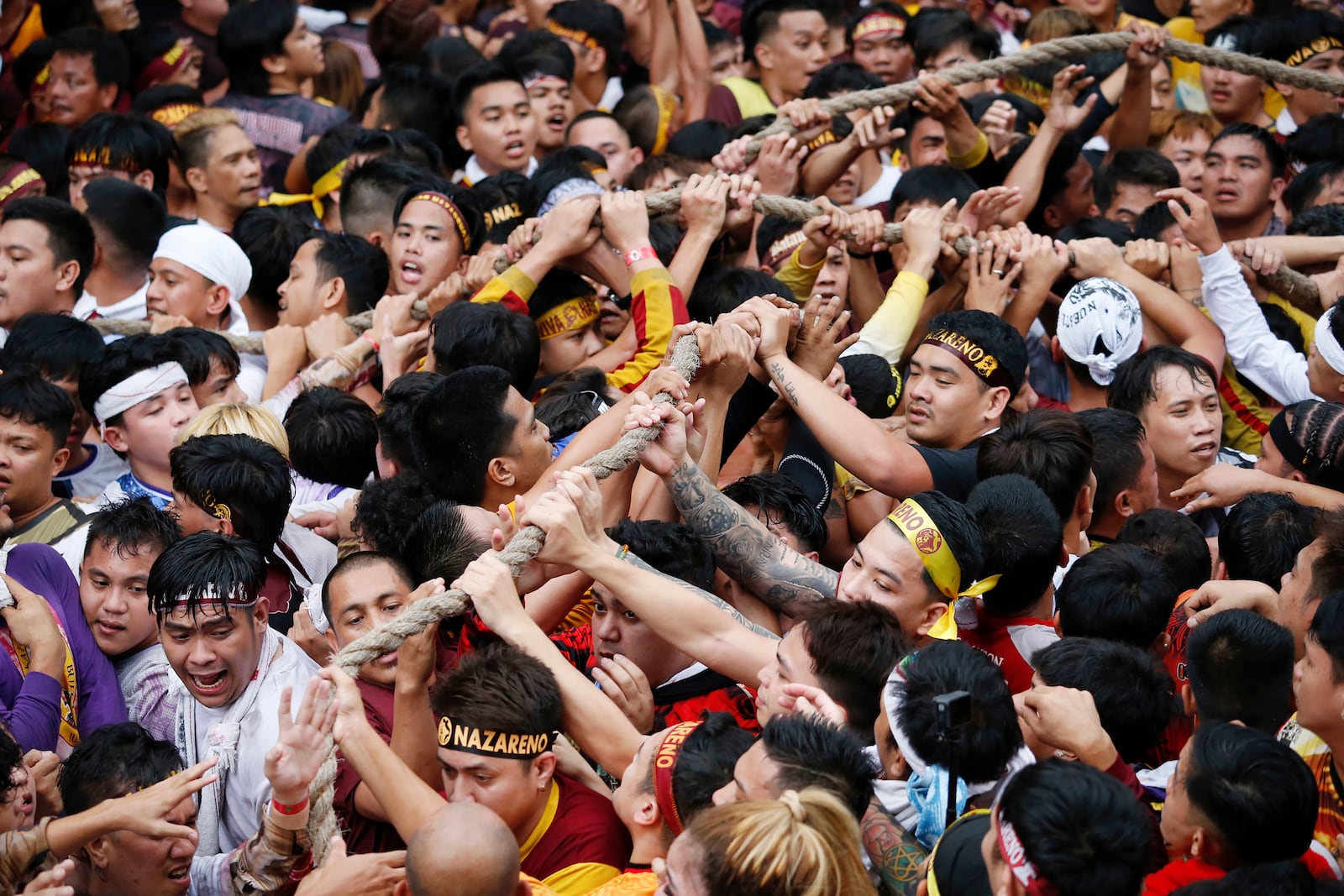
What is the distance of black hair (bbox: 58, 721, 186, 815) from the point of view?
370 centimetres

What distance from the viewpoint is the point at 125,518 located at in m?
4.41

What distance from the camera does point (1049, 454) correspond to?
A: 439 centimetres

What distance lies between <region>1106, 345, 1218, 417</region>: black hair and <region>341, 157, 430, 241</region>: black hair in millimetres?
3434

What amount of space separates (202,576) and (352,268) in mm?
2709

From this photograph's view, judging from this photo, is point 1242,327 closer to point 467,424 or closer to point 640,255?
point 640,255

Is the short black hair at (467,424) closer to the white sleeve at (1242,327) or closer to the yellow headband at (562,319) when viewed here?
the yellow headband at (562,319)

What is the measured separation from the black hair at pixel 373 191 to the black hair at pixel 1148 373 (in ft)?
11.3

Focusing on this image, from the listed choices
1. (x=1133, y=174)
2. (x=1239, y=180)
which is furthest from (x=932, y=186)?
(x=1239, y=180)

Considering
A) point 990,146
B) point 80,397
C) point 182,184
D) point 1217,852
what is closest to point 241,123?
point 182,184

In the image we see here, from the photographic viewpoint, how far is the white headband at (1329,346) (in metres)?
5.13

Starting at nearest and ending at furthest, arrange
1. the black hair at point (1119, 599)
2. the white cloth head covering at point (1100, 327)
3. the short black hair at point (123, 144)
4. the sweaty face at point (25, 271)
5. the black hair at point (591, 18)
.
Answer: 1. the black hair at point (1119, 599)
2. the white cloth head covering at point (1100, 327)
3. the sweaty face at point (25, 271)
4. the short black hair at point (123, 144)
5. the black hair at point (591, 18)

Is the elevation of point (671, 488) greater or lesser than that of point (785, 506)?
greater

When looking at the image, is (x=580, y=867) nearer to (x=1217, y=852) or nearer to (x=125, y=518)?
(x=1217, y=852)

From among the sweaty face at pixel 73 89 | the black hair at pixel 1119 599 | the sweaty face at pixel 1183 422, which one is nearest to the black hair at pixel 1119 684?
the black hair at pixel 1119 599
